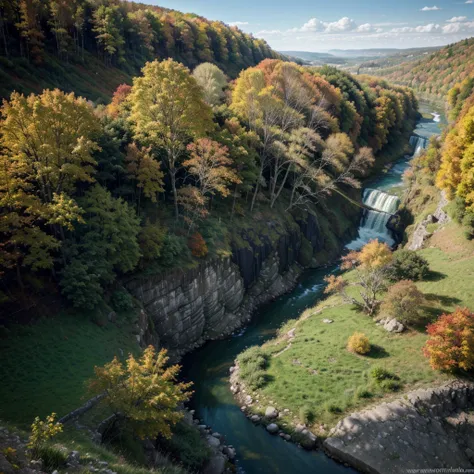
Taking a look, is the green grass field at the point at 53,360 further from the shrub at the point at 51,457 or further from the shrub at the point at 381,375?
the shrub at the point at 381,375

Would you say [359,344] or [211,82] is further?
[211,82]

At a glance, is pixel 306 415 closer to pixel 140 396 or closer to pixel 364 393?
pixel 364 393

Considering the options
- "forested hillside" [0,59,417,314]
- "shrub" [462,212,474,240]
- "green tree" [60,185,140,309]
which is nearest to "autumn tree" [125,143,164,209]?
"forested hillside" [0,59,417,314]

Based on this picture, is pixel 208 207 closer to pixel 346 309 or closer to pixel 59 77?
pixel 346 309

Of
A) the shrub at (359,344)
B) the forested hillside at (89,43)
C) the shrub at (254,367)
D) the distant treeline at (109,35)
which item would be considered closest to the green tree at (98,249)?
the shrub at (254,367)

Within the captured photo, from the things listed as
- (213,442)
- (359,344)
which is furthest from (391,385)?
(213,442)

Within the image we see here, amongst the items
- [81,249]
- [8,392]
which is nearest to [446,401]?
[8,392]
